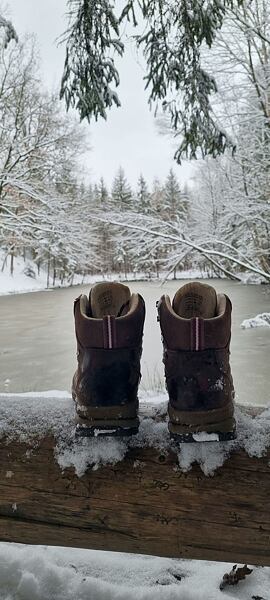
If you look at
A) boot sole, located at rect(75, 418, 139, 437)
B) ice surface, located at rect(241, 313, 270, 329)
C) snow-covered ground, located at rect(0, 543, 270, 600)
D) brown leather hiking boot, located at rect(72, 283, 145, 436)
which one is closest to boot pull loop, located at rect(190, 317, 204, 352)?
brown leather hiking boot, located at rect(72, 283, 145, 436)

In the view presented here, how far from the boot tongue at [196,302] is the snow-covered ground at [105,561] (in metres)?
0.29

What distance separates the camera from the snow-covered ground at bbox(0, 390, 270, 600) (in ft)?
3.24

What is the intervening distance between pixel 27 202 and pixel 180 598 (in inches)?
401

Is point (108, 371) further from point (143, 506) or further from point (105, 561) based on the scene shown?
point (105, 561)

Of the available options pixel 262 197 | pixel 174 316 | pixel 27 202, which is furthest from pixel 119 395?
pixel 27 202

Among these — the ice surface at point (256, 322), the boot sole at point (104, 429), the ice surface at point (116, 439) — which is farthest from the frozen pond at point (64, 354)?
the boot sole at point (104, 429)

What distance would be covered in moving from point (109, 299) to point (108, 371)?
205 millimetres

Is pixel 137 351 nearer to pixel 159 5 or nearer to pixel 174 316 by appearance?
pixel 174 316

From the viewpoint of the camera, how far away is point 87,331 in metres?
1.02

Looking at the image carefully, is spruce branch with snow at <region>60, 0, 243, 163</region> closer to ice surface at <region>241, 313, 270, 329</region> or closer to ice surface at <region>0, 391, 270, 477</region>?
ice surface at <region>0, 391, 270, 477</region>

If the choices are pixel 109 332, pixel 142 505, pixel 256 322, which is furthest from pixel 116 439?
pixel 256 322

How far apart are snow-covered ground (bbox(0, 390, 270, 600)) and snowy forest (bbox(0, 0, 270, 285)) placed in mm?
2840

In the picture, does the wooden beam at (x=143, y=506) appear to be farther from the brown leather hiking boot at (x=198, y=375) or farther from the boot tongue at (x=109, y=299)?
the boot tongue at (x=109, y=299)

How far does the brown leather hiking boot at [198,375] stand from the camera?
961 mm
